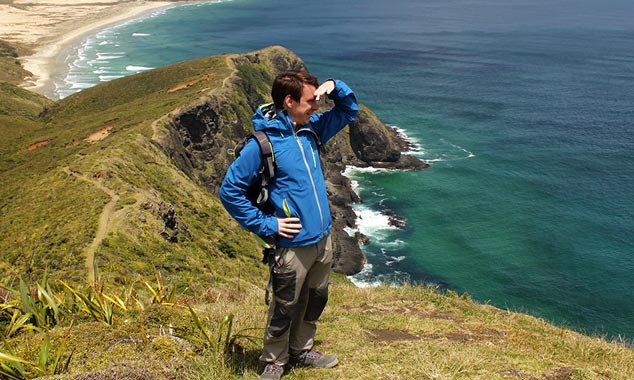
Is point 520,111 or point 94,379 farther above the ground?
point 94,379

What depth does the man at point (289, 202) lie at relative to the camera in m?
5.45

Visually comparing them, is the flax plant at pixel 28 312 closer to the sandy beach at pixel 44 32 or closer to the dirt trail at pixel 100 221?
the dirt trail at pixel 100 221

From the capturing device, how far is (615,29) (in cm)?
14750

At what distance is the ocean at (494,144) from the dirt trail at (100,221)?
1439 cm

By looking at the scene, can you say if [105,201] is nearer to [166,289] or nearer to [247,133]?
[166,289]

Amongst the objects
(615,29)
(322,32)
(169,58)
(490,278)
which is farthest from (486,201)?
(615,29)

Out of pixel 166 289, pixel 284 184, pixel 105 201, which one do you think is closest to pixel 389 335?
pixel 284 184

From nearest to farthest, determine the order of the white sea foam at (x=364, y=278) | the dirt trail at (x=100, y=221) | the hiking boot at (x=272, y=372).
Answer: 1. the hiking boot at (x=272, y=372)
2. the dirt trail at (x=100, y=221)
3. the white sea foam at (x=364, y=278)

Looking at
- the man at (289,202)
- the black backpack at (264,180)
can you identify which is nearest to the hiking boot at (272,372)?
the man at (289,202)

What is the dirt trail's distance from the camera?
1739cm

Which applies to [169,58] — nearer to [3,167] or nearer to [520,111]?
[520,111]

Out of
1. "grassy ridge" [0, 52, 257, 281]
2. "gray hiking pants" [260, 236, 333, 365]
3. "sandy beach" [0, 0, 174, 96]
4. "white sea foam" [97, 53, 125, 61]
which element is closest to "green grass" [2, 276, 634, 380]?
"gray hiking pants" [260, 236, 333, 365]

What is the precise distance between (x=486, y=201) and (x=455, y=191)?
13.3 feet

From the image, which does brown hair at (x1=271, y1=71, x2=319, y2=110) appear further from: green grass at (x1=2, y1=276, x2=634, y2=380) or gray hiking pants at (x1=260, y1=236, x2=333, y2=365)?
green grass at (x1=2, y1=276, x2=634, y2=380)
